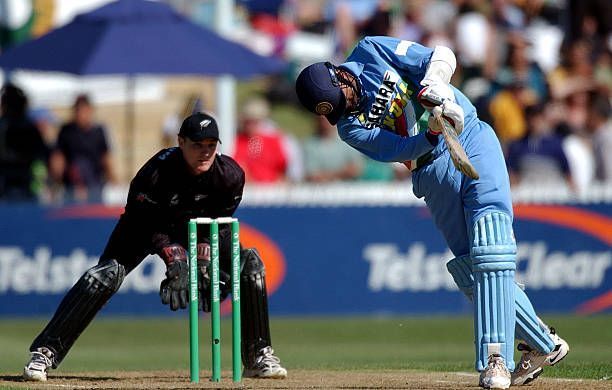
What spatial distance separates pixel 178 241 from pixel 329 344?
4.55m

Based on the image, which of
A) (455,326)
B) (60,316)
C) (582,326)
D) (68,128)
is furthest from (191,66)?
(60,316)

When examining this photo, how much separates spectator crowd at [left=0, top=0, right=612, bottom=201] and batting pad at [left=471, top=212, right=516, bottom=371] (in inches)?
326

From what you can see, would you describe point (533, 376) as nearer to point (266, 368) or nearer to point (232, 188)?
point (266, 368)

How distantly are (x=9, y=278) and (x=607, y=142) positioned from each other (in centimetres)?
715

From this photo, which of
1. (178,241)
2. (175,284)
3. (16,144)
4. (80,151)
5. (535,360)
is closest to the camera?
Answer: (535,360)

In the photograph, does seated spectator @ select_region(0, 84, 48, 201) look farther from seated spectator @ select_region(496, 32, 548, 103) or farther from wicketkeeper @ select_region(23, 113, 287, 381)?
wicketkeeper @ select_region(23, 113, 287, 381)

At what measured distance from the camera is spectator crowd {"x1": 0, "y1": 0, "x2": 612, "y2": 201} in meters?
16.2

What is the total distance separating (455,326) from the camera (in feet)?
48.5

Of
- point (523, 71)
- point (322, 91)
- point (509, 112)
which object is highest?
point (523, 71)

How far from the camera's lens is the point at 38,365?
8.95 metres

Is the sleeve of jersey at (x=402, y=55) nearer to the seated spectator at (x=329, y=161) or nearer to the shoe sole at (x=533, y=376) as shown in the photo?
the shoe sole at (x=533, y=376)

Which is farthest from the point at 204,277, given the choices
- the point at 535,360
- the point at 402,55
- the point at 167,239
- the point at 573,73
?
the point at 573,73

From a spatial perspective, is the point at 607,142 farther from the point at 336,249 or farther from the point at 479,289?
the point at 479,289

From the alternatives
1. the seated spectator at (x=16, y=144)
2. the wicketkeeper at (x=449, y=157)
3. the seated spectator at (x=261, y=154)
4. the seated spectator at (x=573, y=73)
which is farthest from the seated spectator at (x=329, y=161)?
the wicketkeeper at (x=449, y=157)
